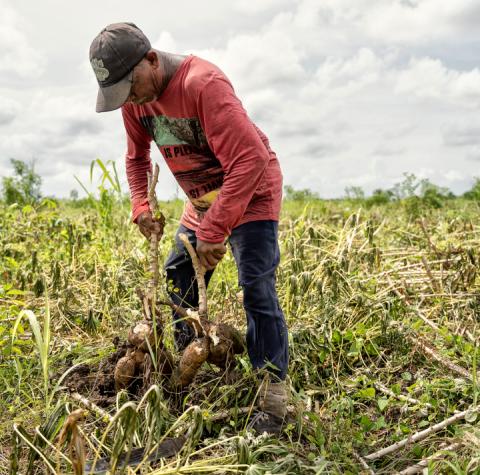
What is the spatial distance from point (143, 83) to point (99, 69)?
0.17m

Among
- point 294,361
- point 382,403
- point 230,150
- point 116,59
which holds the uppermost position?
point 116,59

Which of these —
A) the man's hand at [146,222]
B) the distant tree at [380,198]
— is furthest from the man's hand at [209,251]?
the distant tree at [380,198]

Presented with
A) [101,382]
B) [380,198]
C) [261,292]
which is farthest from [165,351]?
[380,198]

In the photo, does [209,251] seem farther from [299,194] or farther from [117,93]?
[299,194]

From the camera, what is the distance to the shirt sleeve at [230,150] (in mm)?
2137

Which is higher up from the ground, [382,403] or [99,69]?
[99,69]

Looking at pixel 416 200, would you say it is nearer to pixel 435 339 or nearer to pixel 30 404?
pixel 435 339

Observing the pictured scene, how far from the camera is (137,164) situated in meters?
2.91

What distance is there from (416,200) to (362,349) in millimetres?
4273

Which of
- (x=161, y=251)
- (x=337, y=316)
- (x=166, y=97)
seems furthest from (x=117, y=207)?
(x=166, y=97)

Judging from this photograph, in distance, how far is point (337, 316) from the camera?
3.24m

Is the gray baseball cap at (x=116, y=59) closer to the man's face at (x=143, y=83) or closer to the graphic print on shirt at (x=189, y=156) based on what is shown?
the man's face at (x=143, y=83)

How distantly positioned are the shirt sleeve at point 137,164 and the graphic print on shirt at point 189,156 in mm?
213

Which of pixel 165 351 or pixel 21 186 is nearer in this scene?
pixel 165 351
